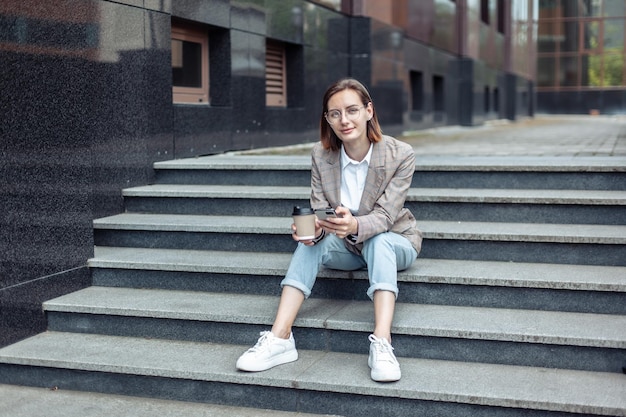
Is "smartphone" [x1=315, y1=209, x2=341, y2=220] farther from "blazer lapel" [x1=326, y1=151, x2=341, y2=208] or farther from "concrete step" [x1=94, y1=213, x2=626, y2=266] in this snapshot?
"concrete step" [x1=94, y1=213, x2=626, y2=266]

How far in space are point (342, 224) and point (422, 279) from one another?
0.81 meters

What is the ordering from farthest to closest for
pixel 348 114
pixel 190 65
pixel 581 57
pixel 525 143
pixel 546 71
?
pixel 546 71, pixel 581 57, pixel 525 143, pixel 190 65, pixel 348 114

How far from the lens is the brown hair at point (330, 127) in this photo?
445 centimetres

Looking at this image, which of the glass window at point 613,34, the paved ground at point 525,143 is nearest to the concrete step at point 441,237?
the paved ground at point 525,143

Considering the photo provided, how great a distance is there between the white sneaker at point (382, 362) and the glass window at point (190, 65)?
4.63m

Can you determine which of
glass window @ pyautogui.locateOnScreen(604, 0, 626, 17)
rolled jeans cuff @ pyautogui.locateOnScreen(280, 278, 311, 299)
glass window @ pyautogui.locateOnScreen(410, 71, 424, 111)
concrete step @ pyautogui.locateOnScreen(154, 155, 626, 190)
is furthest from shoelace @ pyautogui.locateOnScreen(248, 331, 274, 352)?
glass window @ pyautogui.locateOnScreen(604, 0, 626, 17)

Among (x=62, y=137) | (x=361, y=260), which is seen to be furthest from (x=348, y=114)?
(x=62, y=137)

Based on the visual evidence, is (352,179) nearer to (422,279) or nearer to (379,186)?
(379,186)

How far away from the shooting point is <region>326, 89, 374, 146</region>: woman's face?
4.44 metres

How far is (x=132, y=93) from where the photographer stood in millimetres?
6734

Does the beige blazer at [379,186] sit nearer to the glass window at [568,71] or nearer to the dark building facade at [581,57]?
the dark building facade at [581,57]

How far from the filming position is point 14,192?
5035mm

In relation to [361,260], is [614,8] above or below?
above

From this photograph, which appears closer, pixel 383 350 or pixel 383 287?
pixel 383 350
